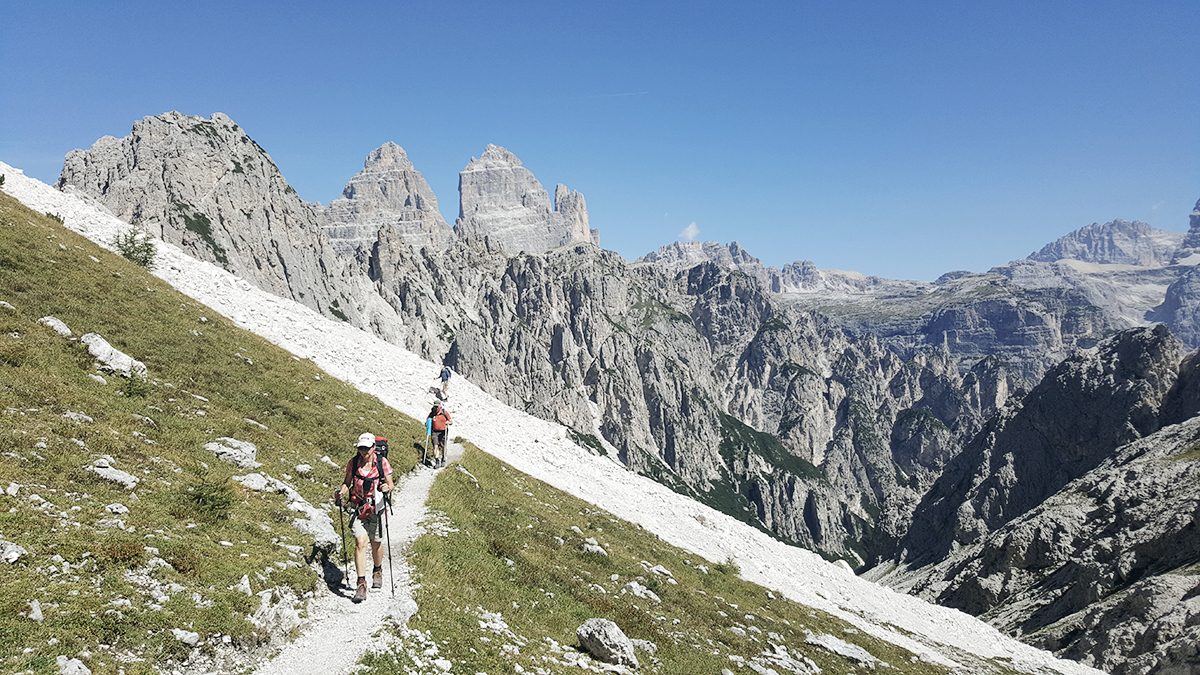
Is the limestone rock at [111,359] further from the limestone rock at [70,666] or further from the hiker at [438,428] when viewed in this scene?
the limestone rock at [70,666]

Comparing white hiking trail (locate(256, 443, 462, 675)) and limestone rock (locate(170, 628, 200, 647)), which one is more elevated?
limestone rock (locate(170, 628, 200, 647))

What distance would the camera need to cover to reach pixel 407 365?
51.2 metres

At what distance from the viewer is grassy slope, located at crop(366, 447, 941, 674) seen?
1336 cm

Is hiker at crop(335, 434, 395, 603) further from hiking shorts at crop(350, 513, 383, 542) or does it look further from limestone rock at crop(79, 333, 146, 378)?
limestone rock at crop(79, 333, 146, 378)

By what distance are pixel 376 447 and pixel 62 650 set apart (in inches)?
303

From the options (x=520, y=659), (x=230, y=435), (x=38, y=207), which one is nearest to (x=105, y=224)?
(x=38, y=207)

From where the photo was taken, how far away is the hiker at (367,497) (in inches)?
553

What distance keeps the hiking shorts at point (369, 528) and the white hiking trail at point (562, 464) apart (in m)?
25.3

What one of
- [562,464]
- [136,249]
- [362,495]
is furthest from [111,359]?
[562,464]

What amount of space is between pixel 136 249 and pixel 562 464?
35781mm

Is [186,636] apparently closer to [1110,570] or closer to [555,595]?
[555,595]

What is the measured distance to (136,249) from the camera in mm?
42719

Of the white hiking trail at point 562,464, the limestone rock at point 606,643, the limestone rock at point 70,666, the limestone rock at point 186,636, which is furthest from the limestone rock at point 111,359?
the white hiking trail at point 562,464

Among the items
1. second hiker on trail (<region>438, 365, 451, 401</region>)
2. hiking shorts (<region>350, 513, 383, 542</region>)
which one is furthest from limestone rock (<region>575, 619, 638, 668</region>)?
second hiker on trail (<region>438, 365, 451, 401</region>)
